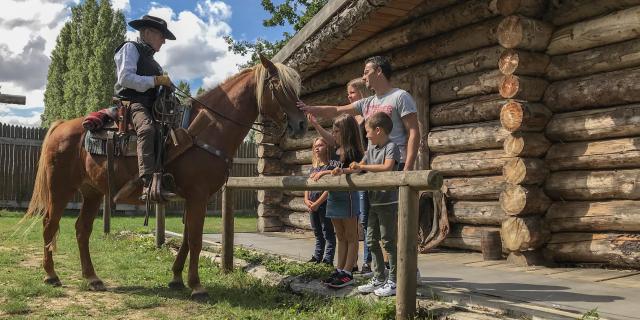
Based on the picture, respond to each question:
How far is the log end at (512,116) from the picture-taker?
21.3 feet

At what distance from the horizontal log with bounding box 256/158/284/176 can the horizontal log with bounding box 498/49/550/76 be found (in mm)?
5886

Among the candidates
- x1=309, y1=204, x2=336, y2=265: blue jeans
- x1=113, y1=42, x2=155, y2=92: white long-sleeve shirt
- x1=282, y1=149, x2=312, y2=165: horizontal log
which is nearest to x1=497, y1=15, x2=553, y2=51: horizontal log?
x1=309, y1=204, x2=336, y2=265: blue jeans

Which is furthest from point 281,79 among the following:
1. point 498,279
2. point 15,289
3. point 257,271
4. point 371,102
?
point 15,289

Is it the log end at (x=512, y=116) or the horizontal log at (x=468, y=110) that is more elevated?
the horizontal log at (x=468, y=110)

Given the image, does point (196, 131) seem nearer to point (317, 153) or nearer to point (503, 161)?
point (317, 153)

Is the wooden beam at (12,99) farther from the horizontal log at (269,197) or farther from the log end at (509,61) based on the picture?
the log end at (509,61)

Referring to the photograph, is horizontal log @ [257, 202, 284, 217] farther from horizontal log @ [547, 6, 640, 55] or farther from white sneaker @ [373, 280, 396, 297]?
white sneaker @ [373, 280, 396, 297]

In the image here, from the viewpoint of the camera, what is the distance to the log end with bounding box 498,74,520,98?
6535mm

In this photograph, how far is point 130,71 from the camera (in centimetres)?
536

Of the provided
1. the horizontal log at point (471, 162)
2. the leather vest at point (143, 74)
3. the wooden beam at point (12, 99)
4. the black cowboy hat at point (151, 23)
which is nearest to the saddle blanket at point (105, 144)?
the leather vest at point (143, 74)

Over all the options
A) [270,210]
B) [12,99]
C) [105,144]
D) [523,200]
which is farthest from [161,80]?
[12,99]

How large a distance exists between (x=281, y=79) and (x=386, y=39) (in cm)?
405

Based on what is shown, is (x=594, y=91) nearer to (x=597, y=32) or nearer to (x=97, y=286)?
(x=597, y=32)

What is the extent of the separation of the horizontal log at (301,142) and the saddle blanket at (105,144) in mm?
5027
